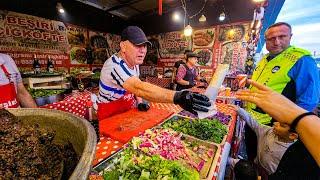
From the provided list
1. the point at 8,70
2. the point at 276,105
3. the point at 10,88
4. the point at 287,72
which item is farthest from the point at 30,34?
the point at 276,105

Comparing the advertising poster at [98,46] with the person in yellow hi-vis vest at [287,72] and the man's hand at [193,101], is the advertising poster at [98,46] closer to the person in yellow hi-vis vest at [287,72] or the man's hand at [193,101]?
the person in yellow hi-vis vest at [287,72]

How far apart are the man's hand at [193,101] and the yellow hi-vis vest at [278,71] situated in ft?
5.17

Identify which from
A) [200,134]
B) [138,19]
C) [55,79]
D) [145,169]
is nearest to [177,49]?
[138,19]

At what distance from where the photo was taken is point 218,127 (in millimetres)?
2154

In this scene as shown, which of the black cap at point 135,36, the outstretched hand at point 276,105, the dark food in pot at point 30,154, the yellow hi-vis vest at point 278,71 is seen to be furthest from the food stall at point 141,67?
the black cap at point 135,36

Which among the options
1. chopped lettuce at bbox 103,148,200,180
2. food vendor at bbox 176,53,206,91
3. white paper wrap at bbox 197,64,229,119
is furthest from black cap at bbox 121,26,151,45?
food vendor at bbox 176,53,206,91

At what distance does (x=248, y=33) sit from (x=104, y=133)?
26.1 ft

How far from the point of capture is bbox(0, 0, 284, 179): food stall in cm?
150

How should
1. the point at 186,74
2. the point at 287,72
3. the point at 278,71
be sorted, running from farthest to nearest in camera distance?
the point at 186,74 → the point at 278,71 → the point at 287,72

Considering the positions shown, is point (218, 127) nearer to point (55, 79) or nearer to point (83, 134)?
point (83, 134)

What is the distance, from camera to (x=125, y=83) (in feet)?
6.65

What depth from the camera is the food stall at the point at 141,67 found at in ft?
4.91

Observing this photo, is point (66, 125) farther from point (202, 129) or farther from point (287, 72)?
point (287, 72)

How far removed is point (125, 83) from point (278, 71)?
2.42 metres
